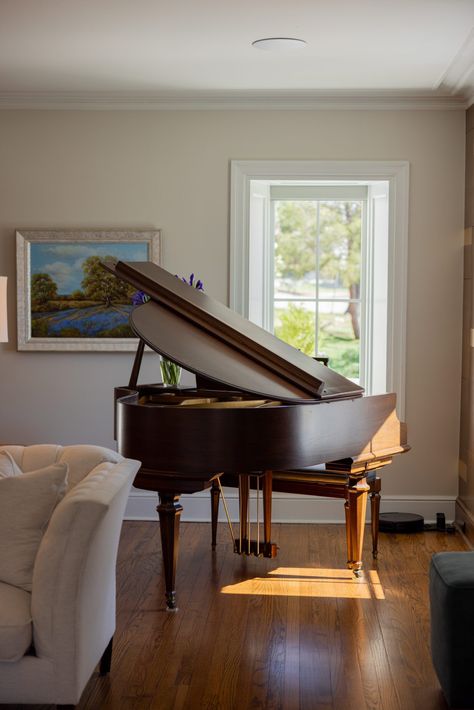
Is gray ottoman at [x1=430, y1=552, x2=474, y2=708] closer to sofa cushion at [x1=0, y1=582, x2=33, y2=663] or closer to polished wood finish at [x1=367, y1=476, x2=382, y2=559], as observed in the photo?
sofa cushion at [x1=0, y1=582, x2=33, y2=663]

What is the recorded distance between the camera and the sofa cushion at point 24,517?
297cm

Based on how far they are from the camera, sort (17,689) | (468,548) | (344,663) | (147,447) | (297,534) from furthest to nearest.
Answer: (297,534)
(468,548)
(147,447)
(344,663)
(17,689)

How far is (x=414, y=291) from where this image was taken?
590 cm

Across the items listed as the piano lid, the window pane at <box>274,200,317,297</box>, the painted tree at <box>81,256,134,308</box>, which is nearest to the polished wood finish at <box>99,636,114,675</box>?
the piano lid

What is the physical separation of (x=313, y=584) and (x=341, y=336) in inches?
91.2

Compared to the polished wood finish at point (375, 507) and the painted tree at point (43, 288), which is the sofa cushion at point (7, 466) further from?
the painted tree at point (43, 288)

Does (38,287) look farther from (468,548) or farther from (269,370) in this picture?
(468,548)

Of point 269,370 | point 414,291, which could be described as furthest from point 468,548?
point 269,370

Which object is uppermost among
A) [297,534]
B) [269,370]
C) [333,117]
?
[333,117]

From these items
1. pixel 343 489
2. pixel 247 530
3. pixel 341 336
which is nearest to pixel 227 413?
pixel 343 489

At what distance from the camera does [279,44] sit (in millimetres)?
4613

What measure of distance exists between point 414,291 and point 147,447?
265 centimetres

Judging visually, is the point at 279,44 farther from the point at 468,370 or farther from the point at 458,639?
the point at 458,639

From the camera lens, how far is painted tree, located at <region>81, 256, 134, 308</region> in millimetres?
5926
